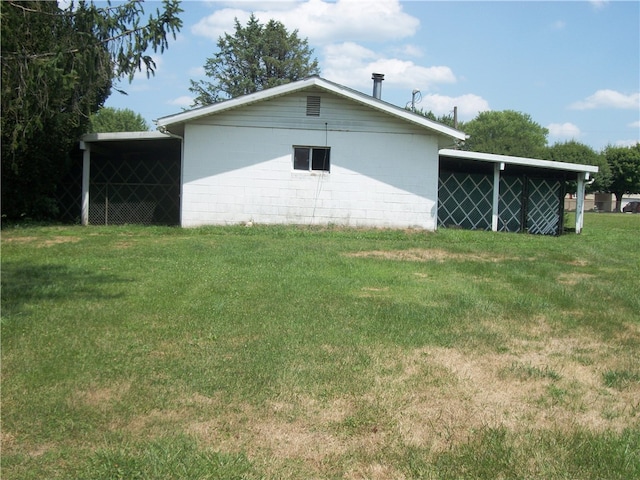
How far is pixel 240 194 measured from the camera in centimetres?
1563

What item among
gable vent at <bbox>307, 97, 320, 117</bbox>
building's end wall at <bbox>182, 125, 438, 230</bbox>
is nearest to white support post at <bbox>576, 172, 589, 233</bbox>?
building's end wall at <bbox>182, 125, 438, 230</bbox>

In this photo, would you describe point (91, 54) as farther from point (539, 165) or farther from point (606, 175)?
point (606, 175)

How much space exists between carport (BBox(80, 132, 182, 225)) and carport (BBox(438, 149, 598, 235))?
9365mm

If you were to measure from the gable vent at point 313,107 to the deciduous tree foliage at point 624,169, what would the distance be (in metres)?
52.1

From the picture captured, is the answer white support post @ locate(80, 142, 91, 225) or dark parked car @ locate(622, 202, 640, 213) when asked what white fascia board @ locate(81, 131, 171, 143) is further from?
dark parked car @ locate(622, 202, 640, 213)

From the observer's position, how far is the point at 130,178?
20.6m

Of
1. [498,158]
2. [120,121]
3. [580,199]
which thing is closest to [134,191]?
[498,158]

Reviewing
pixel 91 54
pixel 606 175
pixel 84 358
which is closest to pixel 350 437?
pixel 84 358

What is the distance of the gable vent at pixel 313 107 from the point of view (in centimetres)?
1559

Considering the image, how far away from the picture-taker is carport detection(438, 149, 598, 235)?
18484 millimetres

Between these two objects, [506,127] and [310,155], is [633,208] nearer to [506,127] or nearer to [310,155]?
[506,127]

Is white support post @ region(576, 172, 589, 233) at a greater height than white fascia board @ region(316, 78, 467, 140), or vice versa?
white fascia board @ region(316, 78, 467, 140)

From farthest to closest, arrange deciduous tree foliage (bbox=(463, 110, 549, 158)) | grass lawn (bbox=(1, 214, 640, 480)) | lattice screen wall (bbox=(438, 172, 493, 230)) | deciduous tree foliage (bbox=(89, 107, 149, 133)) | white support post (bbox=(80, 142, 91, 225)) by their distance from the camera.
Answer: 1. deciduous tree foliage (bbox=(463, 110, 549, 158))
2. deciduous tree foliage (bbox=(89, 107, 149, 133))
3. lattice screen wall (bbox=(438, 172, 493, 230))
4. white support post (bbox=(80, 142, 91, 225))
5. grass lawn (bbox=(1, 214, 640, 480))

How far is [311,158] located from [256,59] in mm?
35648
